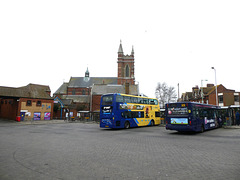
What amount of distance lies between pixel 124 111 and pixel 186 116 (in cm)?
730

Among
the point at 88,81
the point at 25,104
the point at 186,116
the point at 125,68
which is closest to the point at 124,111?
the point at 186,116

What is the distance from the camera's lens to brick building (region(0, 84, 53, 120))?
35.6m

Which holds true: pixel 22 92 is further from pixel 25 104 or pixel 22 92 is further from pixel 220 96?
pixel 220 96

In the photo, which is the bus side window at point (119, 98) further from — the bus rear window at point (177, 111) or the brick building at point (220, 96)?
the brick building at point (220, 96)

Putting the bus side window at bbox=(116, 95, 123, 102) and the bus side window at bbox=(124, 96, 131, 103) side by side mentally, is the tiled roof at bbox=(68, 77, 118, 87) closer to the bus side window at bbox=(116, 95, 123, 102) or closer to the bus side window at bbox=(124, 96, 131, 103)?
the bus side window at bbox=(124, 96, 131, 103)

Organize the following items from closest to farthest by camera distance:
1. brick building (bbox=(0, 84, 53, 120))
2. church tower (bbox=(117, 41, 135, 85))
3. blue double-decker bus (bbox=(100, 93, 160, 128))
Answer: blue double-decker bus (bbox=(100, 93, 160, 128)) → brick building (bbox=(0, 84, 53, 120)) → church tower (bbox=(117, 41, 135, 85))

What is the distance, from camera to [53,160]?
648 cm

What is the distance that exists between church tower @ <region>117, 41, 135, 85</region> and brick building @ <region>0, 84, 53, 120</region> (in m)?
38.7

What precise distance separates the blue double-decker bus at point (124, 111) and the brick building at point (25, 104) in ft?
71.0

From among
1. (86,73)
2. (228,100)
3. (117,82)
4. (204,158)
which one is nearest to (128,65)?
(117,82)

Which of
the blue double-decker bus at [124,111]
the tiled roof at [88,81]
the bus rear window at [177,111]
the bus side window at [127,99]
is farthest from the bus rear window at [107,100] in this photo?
the tiled roof at [88,81]

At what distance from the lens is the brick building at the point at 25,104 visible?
35.6 metres

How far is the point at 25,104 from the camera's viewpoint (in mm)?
37125

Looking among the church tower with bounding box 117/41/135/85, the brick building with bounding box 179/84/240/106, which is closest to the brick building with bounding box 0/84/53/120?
the brick building with bounding box 179/84/240/106
